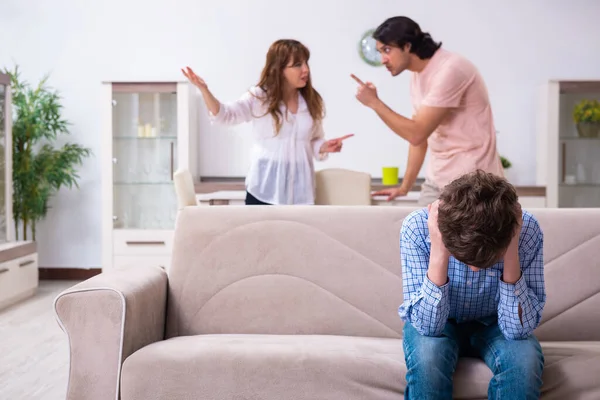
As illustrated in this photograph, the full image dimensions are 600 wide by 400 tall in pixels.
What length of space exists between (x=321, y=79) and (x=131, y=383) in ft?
13.8

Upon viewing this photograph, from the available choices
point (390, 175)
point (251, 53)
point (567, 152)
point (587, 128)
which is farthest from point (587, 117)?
point (251, 53)

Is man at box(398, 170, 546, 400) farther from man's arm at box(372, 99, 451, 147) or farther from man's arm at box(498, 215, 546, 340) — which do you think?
man's arm at box(372, 99, 451, 147)

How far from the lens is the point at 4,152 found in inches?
204

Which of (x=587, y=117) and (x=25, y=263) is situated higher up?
(x=587, y=117)

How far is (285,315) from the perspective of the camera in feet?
8.00

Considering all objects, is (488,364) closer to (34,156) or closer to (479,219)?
(479,219)

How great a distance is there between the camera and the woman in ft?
11.2

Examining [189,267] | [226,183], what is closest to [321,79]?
[226,183]

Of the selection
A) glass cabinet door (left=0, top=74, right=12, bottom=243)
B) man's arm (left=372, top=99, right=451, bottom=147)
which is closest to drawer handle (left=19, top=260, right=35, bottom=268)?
glass cabinet door (left=0, top=74, right=12, bottom=243)

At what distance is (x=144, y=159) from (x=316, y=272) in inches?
144

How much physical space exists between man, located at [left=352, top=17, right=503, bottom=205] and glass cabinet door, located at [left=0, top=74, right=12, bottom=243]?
3.16 meters

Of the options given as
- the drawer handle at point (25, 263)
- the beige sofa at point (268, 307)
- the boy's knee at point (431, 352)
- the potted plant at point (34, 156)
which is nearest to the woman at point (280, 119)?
the beige sofa at point (268, 307)

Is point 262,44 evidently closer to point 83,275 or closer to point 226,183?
point 226,183

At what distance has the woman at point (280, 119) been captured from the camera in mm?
3400
